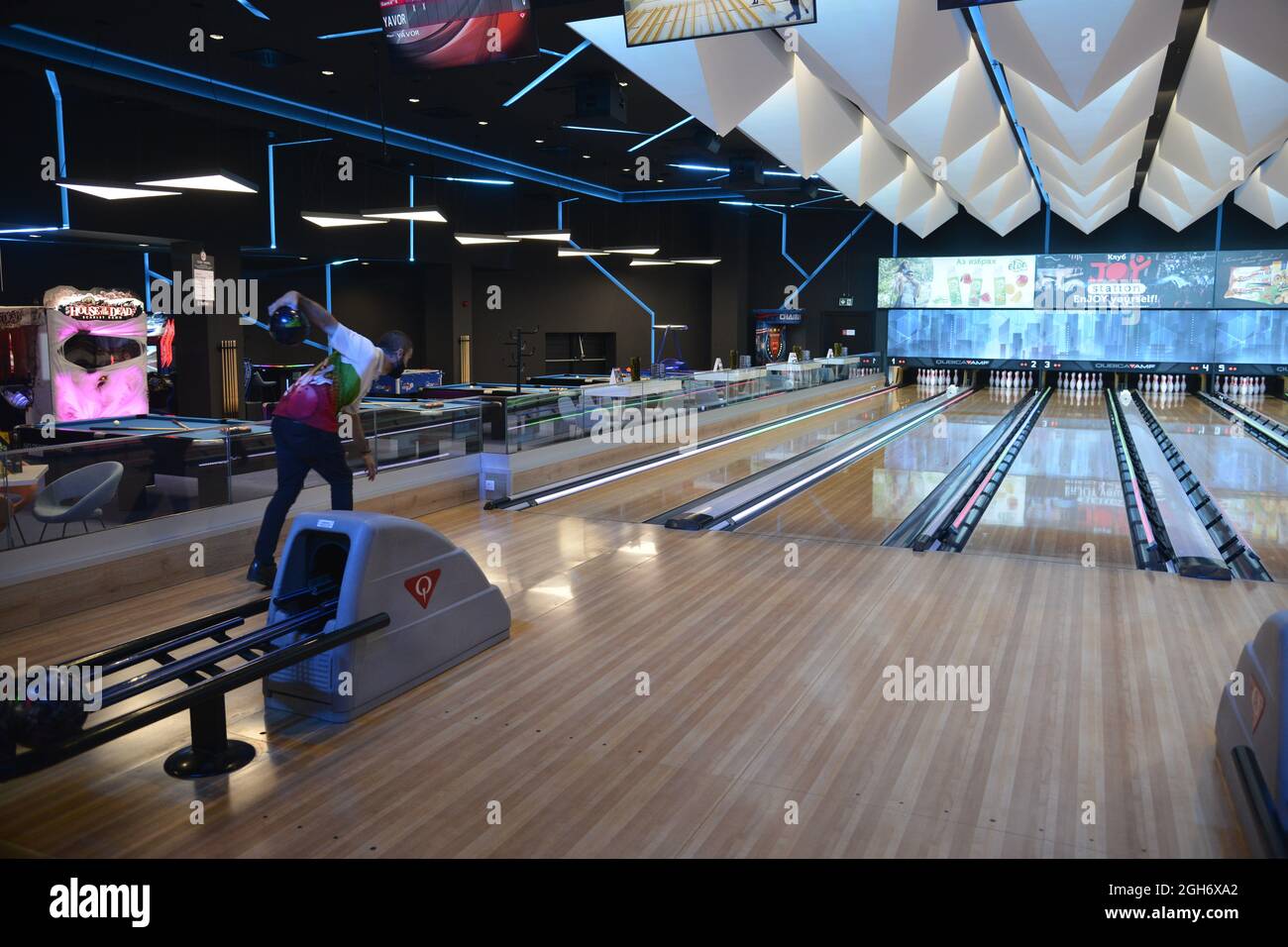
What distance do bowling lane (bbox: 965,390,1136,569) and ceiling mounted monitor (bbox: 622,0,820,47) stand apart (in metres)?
2.65

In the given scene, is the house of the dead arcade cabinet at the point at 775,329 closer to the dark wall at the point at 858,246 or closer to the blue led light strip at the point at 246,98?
the dark wall at the point at 858,246

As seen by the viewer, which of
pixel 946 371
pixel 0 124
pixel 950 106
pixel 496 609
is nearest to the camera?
pixel 496 609

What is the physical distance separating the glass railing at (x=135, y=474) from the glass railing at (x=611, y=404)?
0.92 metres

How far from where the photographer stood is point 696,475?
7125mm

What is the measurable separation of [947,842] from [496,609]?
1.76m

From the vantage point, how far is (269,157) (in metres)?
9.78

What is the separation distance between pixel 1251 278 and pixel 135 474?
52.6ft

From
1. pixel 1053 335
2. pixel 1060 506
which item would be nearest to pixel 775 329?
pixel 1053 335

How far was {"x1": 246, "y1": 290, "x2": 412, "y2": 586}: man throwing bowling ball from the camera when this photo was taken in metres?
3.73

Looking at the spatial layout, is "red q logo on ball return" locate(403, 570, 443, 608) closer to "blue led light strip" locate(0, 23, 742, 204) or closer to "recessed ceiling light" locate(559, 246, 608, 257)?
"blue led light strip" locate(0, 23, 742, 204)

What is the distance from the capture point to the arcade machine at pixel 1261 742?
1865 millimetres

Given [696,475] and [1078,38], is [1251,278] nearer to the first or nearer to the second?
[1078,38]
